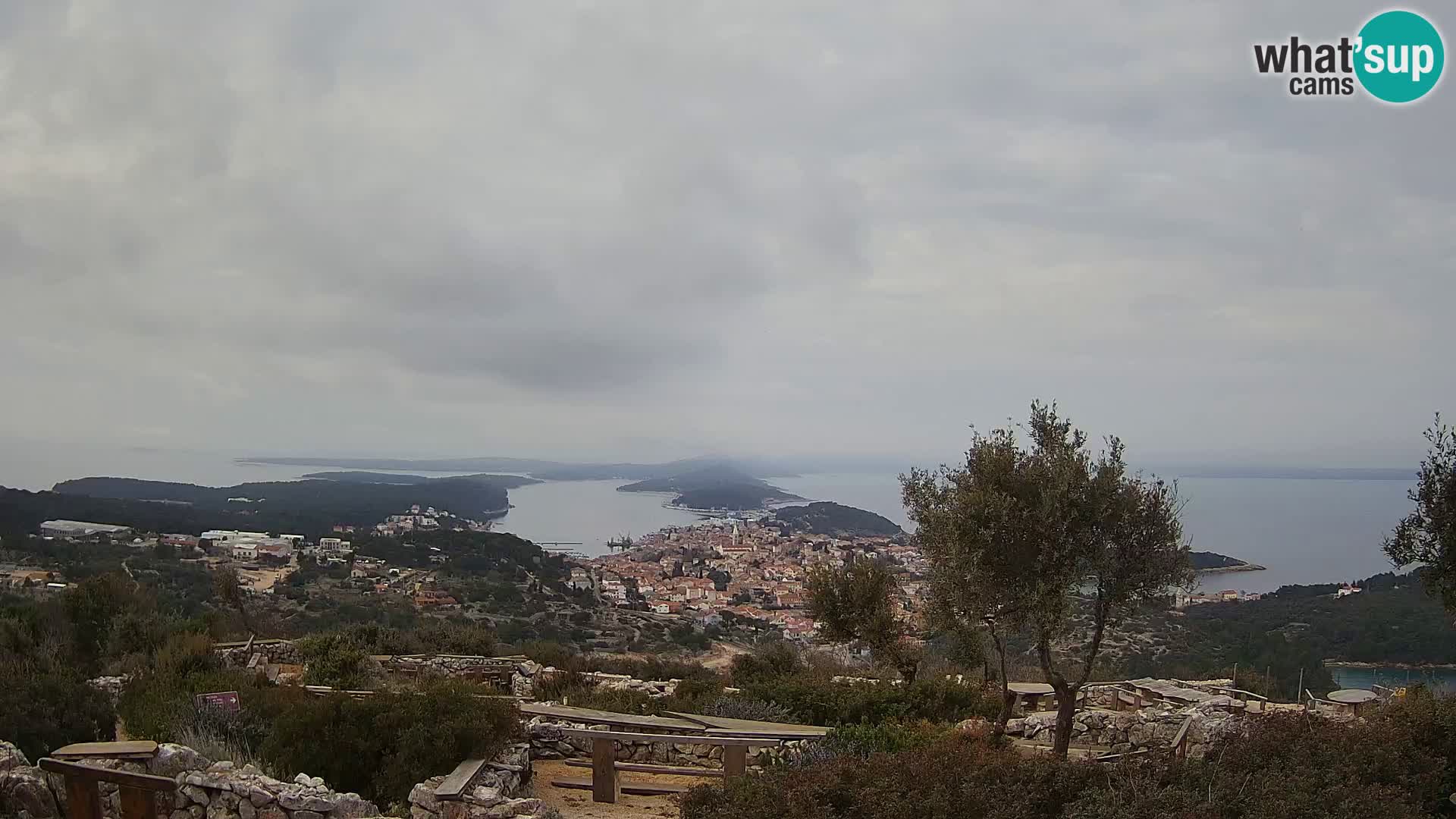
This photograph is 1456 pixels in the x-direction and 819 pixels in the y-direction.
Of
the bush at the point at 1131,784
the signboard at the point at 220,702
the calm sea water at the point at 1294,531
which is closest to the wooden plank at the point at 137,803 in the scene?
the signboard at the point at 220,702

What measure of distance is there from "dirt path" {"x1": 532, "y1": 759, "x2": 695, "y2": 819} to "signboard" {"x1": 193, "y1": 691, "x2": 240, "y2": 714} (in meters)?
3.51

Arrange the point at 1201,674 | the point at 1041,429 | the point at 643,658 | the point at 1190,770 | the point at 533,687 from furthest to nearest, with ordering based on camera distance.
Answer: the point at 643,658 → the point at 1201,674 → the point at 533,687 → the point at 1041,429 → the point at 1190,770

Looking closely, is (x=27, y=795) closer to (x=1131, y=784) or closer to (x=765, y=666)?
(x=1131, y=784)

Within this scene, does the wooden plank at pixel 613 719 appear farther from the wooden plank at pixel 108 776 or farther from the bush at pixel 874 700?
the wooden plank at pixel 108 776

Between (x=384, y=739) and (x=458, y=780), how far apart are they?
137 cm

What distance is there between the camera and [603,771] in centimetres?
829

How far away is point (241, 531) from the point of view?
1501 inches

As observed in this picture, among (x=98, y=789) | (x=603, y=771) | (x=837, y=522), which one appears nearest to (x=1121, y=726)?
(x=603, y=771)

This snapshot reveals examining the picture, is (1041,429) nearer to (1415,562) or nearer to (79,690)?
(1415,562)

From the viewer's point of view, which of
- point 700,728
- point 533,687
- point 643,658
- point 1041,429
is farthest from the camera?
point 643,658

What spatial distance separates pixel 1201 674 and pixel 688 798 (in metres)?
Result: 15.4

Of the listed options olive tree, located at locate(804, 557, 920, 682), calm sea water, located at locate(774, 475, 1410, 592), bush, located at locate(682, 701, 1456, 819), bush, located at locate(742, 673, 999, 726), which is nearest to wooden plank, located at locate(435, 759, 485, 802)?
bush, located at locate(682, 701, 1456, 819)

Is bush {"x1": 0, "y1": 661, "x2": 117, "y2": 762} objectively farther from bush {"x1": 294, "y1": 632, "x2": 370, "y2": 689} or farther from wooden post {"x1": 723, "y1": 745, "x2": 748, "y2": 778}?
wooden post {"x1": 723, "y1": 745, "x2": 748, "y2": 778}

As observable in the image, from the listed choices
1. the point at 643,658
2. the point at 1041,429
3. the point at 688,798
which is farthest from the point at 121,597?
the point at 1041,429
